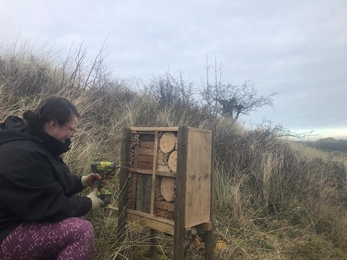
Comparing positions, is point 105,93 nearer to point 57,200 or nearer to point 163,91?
point 163,91

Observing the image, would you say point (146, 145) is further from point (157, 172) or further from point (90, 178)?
point (90, 178)

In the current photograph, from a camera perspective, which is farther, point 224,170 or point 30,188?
point 224,170

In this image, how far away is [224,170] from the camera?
16.6ft

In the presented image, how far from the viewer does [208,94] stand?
24.3ft

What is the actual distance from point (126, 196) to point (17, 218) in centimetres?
105

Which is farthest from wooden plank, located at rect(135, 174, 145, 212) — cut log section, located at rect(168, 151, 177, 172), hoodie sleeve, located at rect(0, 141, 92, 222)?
hoodie sleeve, located at rect(0, 141, 92, 222)

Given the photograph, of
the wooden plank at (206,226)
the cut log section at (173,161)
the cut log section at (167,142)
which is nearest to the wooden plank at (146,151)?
the cut log section at (167,142)

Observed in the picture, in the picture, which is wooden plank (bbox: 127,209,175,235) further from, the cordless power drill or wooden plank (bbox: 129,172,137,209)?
the cordless power drill

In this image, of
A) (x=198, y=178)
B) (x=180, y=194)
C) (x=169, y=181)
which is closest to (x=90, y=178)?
(x=169, y=181)

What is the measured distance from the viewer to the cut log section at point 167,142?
2.37 m

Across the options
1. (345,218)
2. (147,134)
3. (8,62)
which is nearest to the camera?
(147,134)

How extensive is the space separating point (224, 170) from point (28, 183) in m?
3.84

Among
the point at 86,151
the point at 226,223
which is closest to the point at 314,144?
the point at 226,223

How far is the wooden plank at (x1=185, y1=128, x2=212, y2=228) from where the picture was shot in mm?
2293
